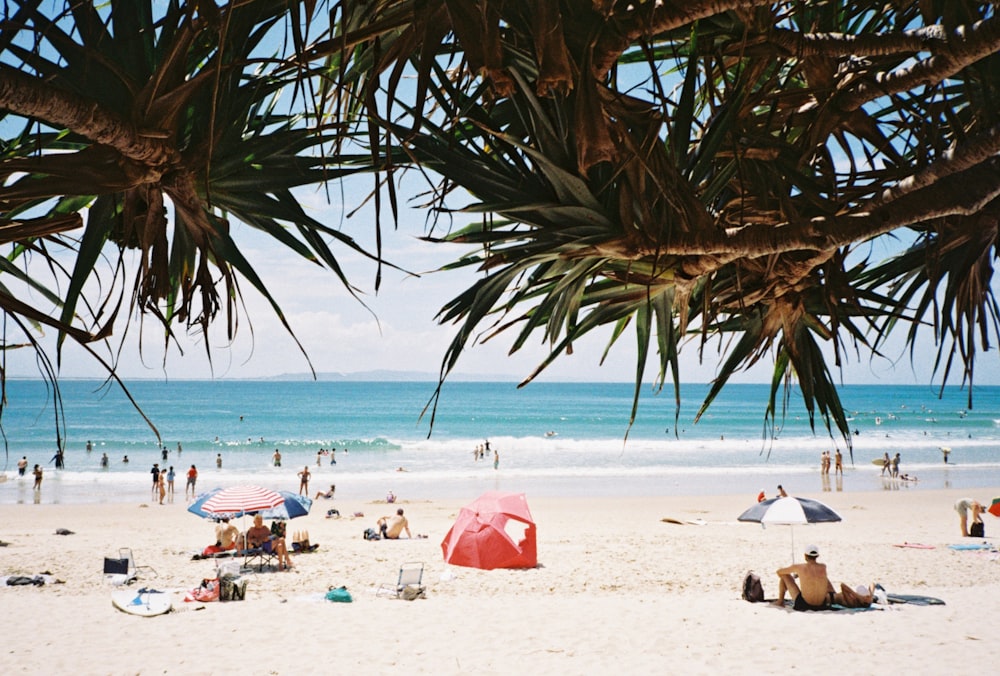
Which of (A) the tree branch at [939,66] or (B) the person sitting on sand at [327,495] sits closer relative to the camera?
(A) the tree branch at [939,66]

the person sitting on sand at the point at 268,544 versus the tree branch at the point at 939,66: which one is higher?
the tree branch at the point at 939,66

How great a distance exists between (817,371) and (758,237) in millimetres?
798

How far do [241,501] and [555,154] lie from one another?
11404mm

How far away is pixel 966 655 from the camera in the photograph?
6602 mm

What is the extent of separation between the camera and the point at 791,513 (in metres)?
9.38

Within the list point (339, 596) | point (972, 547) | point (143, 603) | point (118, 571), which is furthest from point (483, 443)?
point (143, 603)

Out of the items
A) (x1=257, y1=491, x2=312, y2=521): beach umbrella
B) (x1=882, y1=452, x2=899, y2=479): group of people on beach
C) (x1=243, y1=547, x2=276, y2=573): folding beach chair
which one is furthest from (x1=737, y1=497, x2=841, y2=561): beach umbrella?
(x1=882, y1=452, x2=899, y2=479): group of people on beach

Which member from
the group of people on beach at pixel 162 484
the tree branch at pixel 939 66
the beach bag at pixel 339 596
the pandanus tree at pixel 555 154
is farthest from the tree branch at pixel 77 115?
the group of people on beach at pixel 162 484

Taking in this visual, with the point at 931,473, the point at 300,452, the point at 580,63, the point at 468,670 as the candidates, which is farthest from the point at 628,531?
the point at 300,452

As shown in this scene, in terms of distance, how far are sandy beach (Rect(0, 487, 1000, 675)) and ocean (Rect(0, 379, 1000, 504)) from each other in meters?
1.92

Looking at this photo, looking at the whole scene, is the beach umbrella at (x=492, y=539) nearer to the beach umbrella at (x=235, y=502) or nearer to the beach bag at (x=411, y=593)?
the beach bag at (x=411, y=593)

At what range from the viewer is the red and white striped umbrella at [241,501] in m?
11.7

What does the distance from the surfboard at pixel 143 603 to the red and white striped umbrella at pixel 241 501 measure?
8.74 ft

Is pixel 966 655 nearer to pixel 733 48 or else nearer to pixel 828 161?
pixel 828 161
